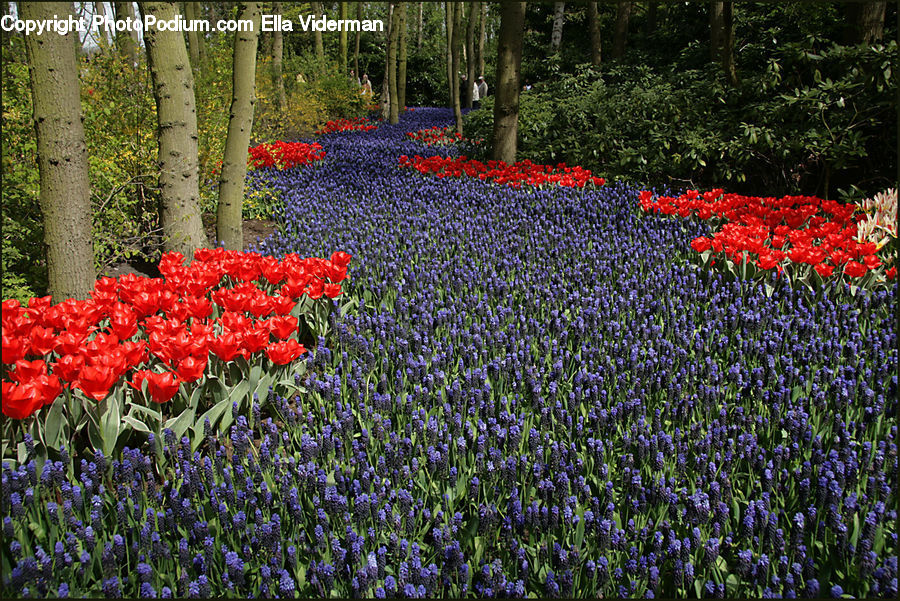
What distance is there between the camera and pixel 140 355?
106 inches

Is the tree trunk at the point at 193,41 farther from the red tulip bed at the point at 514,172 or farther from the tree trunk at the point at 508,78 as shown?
the tree trunk at the point at 508,78

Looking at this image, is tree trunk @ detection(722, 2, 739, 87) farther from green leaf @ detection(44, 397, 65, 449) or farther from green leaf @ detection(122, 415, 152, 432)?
green leaf @ detection(44, 397, 65, 449)

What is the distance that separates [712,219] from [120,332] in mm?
5364

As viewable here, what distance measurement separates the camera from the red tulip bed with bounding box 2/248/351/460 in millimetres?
2453

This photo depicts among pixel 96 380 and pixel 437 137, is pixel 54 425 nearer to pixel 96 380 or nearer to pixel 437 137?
pixel 96 380

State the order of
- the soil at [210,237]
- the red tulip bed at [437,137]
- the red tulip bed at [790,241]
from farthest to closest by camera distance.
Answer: the red tulip bed at [437,137]
the soil at [210,237]
the red tulip bed at [790,241]

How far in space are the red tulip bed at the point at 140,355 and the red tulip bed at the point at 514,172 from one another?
16.6ft

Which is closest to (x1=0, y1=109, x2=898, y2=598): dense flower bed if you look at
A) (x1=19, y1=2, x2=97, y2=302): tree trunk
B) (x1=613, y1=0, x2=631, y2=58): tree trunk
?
(x1=19, y1=2, x2=97, y2=302): tree trunk

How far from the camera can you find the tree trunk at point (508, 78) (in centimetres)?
902

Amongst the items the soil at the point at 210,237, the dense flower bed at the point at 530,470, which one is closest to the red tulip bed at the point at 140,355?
the dense flower bed at the point at 530,470

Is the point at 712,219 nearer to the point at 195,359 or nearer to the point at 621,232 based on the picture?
the point at 621,232

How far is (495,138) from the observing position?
31.9ft

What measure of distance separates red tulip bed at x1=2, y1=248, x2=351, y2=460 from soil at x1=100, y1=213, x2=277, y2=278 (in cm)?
241

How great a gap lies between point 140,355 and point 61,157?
68.6 inches
